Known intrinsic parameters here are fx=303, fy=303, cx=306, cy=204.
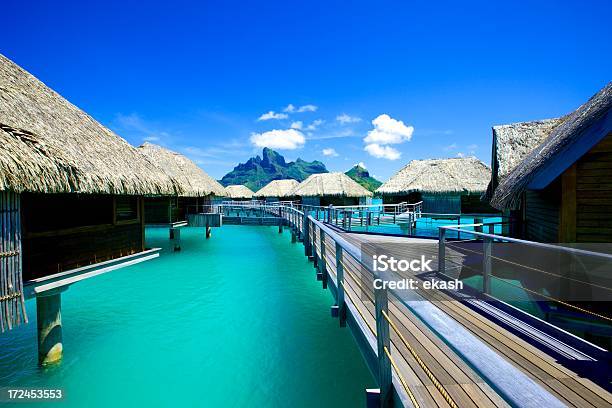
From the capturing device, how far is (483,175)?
73.3ft

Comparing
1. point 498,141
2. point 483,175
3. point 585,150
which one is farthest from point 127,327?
point 483,175

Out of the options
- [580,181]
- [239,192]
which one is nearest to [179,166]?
[580,181]

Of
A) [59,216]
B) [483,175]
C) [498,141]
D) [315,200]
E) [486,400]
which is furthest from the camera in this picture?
[315,200]

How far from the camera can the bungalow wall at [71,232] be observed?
575cm

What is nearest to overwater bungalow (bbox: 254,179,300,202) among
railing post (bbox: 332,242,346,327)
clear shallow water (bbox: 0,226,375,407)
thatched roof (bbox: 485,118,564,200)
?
clear shallow water (bbox: 0,226,375,407)

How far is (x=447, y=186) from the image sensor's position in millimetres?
21625

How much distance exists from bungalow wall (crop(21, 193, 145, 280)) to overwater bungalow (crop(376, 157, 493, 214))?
19180mm

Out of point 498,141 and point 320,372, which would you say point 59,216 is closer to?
point 320,372

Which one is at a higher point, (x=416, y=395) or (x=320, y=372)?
(x=416, y=395)

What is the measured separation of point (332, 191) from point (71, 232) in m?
24.2

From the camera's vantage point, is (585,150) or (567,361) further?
(585,150)

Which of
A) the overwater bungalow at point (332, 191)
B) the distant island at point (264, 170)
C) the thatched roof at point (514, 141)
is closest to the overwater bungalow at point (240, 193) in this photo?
the overwater bungalow at point (332, 191)

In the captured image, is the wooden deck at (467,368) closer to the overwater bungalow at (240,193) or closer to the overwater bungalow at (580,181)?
the overwater bungalow at (580,181)

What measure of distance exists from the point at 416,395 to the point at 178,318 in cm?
730
